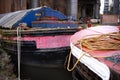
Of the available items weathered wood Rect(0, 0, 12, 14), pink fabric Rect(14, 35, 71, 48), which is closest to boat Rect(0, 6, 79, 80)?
pink fabric Rect(14, 35, 71, 48)

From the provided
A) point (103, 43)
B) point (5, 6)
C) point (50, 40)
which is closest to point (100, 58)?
point (103, 43)

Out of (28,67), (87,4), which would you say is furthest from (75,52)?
(87,4)

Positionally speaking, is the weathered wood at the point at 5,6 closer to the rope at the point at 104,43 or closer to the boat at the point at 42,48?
the boat at the point at 42,48

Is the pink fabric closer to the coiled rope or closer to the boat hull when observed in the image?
the boat hull

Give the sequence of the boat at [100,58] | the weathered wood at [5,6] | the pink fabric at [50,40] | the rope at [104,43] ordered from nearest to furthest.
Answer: the boat at [100,58], the rope at [104,43], the pink fabric at [50,40], the weathered wood at [5,6]

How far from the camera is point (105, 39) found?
4.66 meters

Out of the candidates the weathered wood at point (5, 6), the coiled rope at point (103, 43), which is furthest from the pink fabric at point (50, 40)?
the weathered wood at point (5, 6)

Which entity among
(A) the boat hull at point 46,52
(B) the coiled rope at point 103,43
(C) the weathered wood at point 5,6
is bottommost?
(A) the boat hull at point 46,52

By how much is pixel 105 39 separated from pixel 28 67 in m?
4.20

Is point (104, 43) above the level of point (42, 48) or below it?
above

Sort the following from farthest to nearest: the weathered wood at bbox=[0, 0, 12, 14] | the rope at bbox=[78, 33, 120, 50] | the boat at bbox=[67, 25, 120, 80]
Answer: the weathered wood at bbox=[0, 0, 12, 14], the rope at bbox=[78, 33, 120, 50], the boat at bbox=[67, 25, 120, 80]

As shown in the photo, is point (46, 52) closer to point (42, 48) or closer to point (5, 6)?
point (42, 48)

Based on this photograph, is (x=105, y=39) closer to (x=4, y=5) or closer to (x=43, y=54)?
(x=43, y=54)

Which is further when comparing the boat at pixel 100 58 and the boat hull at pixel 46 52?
the boat hull at pixel 46 52
